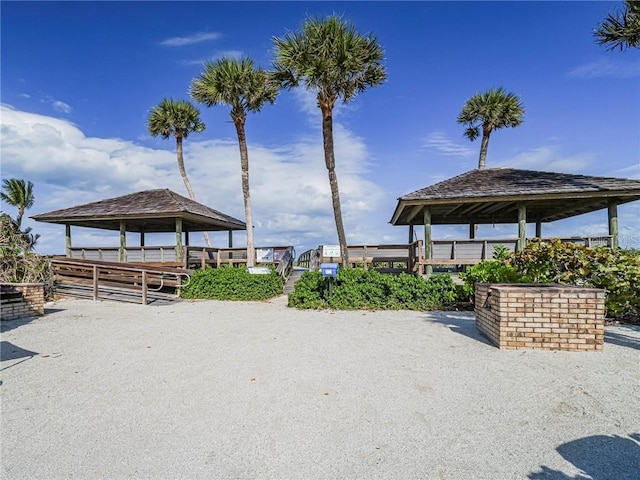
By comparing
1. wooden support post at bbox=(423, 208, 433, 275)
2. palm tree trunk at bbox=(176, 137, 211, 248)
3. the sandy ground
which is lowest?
the sandy ground

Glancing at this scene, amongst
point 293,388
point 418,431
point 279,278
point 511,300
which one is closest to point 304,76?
point 279,278

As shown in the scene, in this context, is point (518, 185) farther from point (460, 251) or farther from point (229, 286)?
point (229, 286)

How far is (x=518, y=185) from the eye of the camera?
13508mm

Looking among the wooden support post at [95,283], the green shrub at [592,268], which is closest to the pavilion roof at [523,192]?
the green shrub at [592,268]

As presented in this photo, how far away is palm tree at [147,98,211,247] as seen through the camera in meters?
23.6

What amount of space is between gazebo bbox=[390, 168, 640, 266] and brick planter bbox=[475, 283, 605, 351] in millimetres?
8034

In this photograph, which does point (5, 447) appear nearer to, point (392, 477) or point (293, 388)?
point (293, 388)

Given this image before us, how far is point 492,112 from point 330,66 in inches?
533

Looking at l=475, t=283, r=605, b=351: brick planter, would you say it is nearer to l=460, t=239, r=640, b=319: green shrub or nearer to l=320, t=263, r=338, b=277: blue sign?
l=460, t=239, r=640, b=319: green shrub

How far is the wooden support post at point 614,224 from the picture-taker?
12.8 m

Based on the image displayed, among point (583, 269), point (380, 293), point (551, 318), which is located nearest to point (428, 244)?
point (380, 293)

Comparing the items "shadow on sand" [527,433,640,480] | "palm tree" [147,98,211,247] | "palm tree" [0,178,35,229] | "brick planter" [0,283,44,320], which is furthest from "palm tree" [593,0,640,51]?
"palm tree" [0,178,35,229]

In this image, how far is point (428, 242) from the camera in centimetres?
1352

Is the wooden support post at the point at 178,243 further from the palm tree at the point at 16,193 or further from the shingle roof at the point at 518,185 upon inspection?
the palm tree at the point at 16,193
